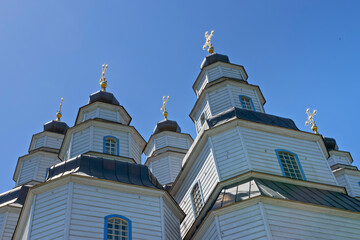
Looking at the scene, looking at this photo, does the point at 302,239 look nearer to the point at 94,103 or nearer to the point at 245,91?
the point at 245,91

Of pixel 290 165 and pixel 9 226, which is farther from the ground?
pixel 9 226

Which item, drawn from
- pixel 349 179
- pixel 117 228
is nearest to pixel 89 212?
pixel 117 228

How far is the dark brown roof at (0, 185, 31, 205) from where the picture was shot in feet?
65.6

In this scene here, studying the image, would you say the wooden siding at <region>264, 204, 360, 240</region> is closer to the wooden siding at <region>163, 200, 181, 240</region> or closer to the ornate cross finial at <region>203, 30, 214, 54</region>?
the wooden siding at <region>163, 200, 181, 240</region>

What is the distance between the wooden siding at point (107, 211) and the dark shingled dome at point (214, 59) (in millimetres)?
9939

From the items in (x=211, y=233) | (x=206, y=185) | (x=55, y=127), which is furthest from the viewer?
(x=55, y=127)

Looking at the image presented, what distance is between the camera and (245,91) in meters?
20.6

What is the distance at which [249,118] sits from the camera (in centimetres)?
1750

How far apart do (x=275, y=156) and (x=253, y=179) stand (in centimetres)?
203

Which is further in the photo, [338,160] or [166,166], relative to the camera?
[338,160]

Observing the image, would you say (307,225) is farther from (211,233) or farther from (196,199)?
(196,199)

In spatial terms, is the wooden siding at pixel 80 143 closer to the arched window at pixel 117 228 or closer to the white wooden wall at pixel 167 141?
the arched window at pixel 117 228

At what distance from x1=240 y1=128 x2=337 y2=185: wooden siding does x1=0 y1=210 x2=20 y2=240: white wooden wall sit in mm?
11179

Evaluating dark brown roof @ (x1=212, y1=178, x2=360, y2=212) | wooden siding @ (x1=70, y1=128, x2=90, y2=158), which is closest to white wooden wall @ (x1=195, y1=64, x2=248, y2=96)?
wooden siding @ (x1=70, y1=128, x2=90, y2=158)
